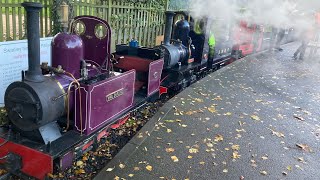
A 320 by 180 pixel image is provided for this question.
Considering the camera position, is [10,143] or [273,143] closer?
[10,143]

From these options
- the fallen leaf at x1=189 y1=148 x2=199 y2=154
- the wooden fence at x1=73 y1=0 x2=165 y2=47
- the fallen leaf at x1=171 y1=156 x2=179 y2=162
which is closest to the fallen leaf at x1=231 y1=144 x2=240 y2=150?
the fallen leaf at x1=189 y1=148 x2=199 y2=154

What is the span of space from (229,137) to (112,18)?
19.5 feet

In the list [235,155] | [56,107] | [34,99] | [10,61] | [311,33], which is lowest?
[235,155]

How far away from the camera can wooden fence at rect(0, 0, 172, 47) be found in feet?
19.4

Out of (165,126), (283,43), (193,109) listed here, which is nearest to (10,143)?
(165,126)

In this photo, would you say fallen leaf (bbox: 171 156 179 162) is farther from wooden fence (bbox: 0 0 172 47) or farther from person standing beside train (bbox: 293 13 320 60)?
person standing beside train (bbox: 293 13 320 60)

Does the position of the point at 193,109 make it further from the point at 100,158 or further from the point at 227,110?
the point at 100,158

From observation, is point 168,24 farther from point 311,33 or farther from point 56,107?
point 311,33

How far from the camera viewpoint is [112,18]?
9.17 meters

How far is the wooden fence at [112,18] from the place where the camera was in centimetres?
591


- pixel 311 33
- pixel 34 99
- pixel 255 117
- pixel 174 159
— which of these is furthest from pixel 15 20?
pixel 311 33

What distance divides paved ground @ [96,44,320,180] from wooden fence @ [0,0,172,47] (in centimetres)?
345

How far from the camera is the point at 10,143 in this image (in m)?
3.36

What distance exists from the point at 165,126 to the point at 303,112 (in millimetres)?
3299
